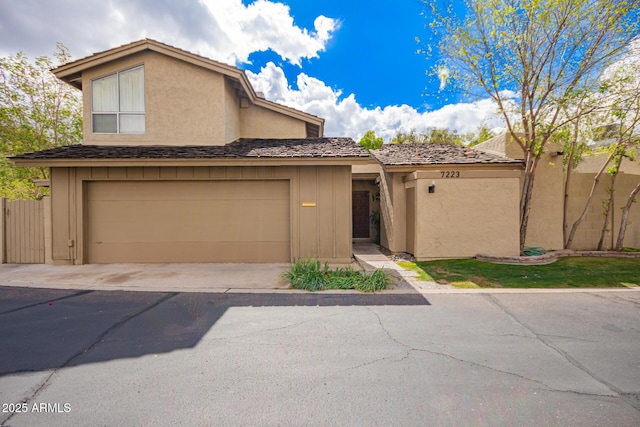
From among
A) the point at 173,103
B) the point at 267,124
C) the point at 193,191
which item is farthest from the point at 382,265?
the point at 173,103

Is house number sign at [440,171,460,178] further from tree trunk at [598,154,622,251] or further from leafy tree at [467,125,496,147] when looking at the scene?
leafy tree at [467,125,496,147]

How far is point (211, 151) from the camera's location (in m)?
9.36

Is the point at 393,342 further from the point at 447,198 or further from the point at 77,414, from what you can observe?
the point at 447,198

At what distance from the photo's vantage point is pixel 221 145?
10320 millimetres

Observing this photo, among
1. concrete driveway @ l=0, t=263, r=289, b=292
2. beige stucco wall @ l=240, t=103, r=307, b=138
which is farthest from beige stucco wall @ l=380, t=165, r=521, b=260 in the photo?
beige stucco wall @ l=240, t=103, r=307, b=138

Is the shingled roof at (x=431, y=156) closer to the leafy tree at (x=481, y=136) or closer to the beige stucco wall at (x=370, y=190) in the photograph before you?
the beige stucco wall at (x=370, y=190)

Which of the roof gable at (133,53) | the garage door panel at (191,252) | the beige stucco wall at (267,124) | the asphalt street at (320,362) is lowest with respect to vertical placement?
the asphalt street at (320,362)

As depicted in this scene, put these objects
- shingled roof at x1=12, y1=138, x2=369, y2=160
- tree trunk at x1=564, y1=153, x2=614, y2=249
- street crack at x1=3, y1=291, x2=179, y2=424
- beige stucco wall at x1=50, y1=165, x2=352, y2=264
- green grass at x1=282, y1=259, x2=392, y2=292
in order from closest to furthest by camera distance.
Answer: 1. street crack at x1=3, y1=291, x2=179, y2=424
2. green grass at x1=282, y1=259, x2=392, y2=292
3. shingled roof at x1=12, y1=138, x2=369, y2=160
4. beige stucco wall at x1=50, y1=165, x2=352, y2=264
5. tree trunk at x1=564, y1=153, x2=614, y2=249

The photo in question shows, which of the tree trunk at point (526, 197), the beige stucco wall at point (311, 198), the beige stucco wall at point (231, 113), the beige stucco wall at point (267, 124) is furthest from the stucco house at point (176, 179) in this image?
the tree trunk at point (526, 197)

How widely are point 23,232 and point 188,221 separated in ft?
16.0

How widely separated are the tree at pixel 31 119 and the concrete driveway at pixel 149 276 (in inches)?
287

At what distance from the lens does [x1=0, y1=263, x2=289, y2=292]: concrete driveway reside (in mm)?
6871

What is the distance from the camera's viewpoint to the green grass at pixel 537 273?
704 cm

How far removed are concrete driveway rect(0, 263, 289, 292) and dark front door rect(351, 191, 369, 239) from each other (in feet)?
23.1
